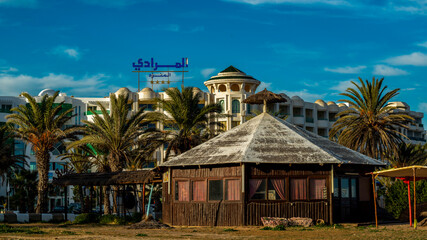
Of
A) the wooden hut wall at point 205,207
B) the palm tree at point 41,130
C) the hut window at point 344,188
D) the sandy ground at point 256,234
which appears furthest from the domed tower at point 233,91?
the sandy ground at point 256,234

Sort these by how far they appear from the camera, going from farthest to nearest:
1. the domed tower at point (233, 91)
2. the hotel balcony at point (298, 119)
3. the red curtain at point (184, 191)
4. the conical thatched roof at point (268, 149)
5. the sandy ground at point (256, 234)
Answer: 1. the hotel balcony at point (298, 119)
2. the domed tower at point (233, 91)
3. the red curtain at point (184, 191)
4. the conical thatched roof at point (268, 149)
5. the sandy ground at point (256, 234)

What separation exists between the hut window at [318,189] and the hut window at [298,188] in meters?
0.38

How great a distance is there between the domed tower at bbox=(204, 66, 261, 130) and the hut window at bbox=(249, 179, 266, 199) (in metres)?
63.4

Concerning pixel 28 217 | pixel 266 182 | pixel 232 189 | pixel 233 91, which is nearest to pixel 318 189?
pixel 266 182

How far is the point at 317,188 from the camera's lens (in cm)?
3219

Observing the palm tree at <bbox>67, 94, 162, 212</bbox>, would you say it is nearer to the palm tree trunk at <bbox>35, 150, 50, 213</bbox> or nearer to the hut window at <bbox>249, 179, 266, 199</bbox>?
the palm tree trunk at <bbox>35, 150, 50, 213</bbox>

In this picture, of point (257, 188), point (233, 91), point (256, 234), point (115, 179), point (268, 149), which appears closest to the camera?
point (256, 234)

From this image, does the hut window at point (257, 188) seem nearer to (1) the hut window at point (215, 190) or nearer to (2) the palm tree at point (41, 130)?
(1) the hut window at point (215, 190)

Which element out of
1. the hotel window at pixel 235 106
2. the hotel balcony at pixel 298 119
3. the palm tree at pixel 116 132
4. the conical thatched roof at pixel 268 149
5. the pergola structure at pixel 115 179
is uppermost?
the hotel window at pixel 235 106

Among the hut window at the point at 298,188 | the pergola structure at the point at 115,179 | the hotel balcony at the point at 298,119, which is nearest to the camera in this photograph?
the hut window at the point at 298,188

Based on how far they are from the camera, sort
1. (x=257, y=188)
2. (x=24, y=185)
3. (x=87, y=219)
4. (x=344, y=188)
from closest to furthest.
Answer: (x=257, y=188), (x=344, y=188), (x=87, y=219), (x=24, y=185)

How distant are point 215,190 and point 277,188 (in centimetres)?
320

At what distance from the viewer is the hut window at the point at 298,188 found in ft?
105

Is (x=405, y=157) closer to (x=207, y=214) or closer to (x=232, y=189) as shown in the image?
(x=232, y=189)
